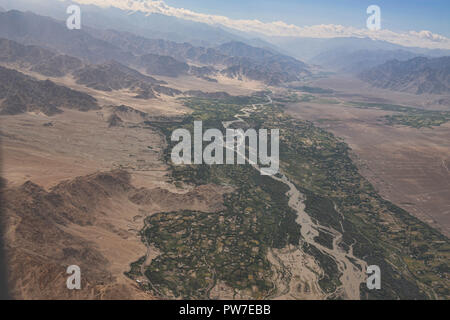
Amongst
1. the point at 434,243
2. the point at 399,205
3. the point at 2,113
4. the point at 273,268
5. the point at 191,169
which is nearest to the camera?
the point at 273,268

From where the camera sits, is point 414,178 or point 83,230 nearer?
point 83,230

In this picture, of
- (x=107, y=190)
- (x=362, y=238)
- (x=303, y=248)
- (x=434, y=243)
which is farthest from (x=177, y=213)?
(x=434, y=243)

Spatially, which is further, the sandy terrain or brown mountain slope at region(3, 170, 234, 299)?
the sandy terrain

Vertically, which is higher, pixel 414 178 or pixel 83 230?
pixel 414 178

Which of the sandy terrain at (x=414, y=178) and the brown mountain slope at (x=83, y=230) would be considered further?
the sandy terrain at (x=414, y=178)

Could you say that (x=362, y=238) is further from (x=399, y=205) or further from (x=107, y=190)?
(x=107, y=190)

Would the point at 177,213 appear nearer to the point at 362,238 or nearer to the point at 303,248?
the point at 303,248

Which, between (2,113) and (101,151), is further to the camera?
(2,113)

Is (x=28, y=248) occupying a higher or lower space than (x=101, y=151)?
lower

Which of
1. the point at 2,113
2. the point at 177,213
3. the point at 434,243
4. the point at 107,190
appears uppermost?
the point at 2,113
